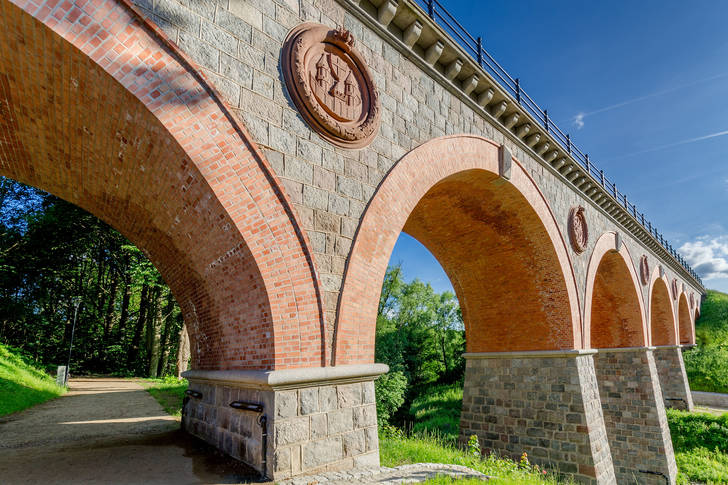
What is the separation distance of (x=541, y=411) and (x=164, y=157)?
875 centimetres

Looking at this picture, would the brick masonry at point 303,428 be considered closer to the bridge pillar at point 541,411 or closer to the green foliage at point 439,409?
the bridge pillar at point 541,411

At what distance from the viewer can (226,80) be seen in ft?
13.4

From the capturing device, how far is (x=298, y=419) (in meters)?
3.99

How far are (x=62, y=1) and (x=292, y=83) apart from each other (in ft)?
6.79

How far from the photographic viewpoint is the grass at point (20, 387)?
9.45 m

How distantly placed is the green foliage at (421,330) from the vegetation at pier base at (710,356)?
13.3 m

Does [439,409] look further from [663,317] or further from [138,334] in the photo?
[138,334]

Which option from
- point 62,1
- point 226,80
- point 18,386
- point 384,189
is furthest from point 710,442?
point 18,386

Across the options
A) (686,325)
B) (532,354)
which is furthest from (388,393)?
(686,325)

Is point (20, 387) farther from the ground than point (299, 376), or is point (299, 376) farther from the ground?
point (299, 376)

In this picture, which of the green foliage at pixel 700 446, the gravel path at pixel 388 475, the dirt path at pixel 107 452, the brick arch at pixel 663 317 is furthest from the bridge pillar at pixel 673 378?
the dirt path at pixel 107 452

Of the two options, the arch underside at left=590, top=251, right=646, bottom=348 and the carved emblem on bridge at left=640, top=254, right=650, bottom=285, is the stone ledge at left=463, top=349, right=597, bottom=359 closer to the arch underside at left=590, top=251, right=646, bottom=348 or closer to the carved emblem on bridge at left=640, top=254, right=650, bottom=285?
the arch underside at left=590, top=251, right=646, bottom=348

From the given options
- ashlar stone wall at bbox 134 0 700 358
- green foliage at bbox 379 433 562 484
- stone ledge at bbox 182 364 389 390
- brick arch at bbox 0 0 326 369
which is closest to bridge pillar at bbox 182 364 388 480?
stone ledge at bbox 182 364 389 390

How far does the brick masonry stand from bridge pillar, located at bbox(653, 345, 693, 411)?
20782 millimetres
